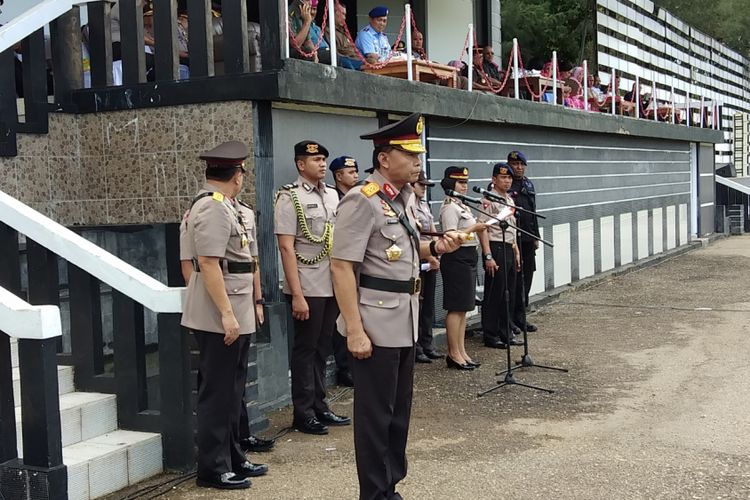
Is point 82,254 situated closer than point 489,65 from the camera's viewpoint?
Yes

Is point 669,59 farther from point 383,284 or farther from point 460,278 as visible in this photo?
point 383,284

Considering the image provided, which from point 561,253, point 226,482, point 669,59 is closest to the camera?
point 226,482

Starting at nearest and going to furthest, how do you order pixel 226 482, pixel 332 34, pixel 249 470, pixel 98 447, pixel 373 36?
pixel 226 482 < pixel 98 447 < pixel 249 470 < pixel 332 34 < pixel 373 36

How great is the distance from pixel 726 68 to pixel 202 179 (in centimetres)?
3634

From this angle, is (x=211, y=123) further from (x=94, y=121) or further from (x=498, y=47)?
(x=498, y=47)

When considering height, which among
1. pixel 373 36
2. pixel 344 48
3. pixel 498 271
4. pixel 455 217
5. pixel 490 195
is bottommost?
pixel 498 271

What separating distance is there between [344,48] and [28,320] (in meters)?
6.12

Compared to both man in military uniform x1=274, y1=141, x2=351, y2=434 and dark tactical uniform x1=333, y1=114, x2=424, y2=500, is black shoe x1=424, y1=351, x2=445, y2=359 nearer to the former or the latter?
man in military uniform x1=274, y1=141, x2=351, y2=434

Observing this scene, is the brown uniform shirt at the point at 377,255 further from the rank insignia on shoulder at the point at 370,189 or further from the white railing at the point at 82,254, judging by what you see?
the white railing at the point at 82,254

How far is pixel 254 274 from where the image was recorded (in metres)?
5.38

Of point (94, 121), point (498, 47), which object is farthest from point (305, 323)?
point (498, 47)

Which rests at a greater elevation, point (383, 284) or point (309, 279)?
point (383, 284)

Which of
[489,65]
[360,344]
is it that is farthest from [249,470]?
[489,65]

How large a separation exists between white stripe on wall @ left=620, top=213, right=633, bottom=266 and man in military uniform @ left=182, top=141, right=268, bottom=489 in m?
12.5
